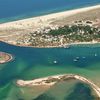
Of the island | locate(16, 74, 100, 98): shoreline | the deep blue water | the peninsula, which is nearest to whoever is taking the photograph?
locate(16, 74, 100, 98): shoreline

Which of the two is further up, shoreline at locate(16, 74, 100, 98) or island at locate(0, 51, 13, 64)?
island at locate(0, 51, 13, 64)

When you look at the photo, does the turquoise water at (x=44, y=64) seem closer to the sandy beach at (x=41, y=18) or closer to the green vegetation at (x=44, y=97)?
the green vegetation at (x=44, y=97)

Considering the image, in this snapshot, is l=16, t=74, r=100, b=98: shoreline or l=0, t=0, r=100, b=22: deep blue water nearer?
l=16, t=74, r=100, b=98: shoreline

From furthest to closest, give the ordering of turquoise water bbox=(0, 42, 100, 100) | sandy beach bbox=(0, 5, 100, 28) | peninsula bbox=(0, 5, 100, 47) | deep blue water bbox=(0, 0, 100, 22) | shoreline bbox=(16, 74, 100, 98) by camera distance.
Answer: deep blue water bbox=(0, 0, 100, 22) → sandy beach bbox=(0, 5, 100, 28) → peninsula bbox=(0, 5, 100, 47) → turquoise water bbox=(0, 42, 100, 100) → shoreline bbox=(16, 74, 100, 98)

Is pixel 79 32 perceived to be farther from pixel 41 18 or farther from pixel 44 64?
pixel 44 64

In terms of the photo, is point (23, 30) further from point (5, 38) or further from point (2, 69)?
point (2, 69)

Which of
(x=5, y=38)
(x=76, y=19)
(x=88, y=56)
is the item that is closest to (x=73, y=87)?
(x=88, y=56)

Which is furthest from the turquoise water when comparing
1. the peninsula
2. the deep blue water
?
the deep blue water

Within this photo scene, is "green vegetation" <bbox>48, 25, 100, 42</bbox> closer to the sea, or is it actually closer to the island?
the sea
